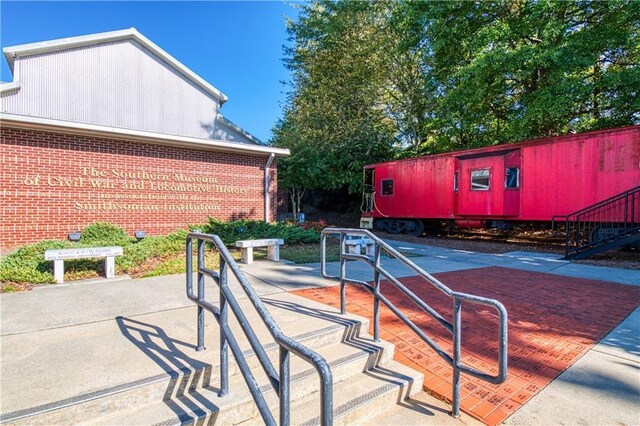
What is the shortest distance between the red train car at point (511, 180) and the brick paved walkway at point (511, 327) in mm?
Result: 4750

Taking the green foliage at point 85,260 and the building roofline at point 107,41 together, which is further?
the building roofline at point 107,41

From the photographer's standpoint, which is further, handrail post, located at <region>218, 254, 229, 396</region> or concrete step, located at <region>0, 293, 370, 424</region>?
handrail post, located at <region>218, 254, 229, 396</region>

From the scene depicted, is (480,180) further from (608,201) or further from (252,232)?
(252,232)

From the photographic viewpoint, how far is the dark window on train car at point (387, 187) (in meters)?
15.3

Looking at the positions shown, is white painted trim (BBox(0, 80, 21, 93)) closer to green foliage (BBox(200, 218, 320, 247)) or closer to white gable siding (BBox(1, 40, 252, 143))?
white gable siding (BBox(1, 40, 252, 143))

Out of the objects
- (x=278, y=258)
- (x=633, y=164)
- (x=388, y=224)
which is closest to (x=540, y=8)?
(x=633, y=164)

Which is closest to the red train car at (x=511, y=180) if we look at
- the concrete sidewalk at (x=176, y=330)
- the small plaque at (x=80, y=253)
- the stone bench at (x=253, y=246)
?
the concrete sidewalk at (x=176, y=330)

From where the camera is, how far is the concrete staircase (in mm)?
2068

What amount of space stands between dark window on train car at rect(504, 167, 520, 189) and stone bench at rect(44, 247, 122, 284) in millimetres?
11282

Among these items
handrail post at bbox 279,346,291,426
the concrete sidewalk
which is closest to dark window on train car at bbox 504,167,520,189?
the concrete sidewalk

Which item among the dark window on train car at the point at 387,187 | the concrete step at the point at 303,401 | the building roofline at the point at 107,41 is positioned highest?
the building roofline at the point at 107,41

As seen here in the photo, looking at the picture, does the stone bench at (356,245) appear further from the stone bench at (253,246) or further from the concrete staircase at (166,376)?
the concrete staircase at (166,376)

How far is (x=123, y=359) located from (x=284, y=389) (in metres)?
1.62

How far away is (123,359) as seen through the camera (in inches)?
102
